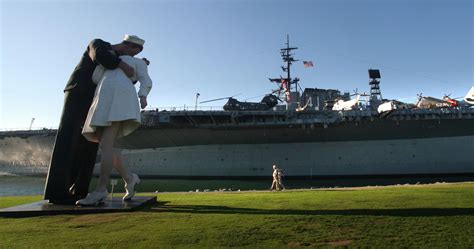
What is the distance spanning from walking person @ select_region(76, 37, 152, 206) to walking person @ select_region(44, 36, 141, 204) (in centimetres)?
22

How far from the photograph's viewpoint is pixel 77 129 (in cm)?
673

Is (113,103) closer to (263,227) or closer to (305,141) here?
(263,227)

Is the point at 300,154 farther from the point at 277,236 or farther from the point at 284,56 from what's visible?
the point at 277,236

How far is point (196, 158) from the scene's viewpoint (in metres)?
32.1

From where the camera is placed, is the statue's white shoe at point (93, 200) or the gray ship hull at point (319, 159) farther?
the gray ship hull at point (319, 159)

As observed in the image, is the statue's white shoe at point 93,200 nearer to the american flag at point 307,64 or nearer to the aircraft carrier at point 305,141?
the aircraft carrier at point 305,141

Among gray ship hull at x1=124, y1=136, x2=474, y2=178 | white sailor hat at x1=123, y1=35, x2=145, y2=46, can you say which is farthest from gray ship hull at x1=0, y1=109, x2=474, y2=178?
white sailor hat at x1=123, y1=35, x2=145, y2=46

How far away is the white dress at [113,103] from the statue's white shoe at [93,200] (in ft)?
3.24

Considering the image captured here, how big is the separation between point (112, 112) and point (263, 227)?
326 cm

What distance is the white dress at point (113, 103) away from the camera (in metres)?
6.10

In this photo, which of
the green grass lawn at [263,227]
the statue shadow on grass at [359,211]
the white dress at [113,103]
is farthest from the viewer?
the white dress at [113,103]

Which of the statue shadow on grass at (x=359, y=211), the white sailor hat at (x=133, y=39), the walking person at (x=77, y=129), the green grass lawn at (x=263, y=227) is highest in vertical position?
the white sailor hat at (x=133, y=39)

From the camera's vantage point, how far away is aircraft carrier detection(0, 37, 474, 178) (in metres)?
28.8

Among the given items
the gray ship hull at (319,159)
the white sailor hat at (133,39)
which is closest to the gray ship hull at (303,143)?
the gray ship hull at (319,159)
